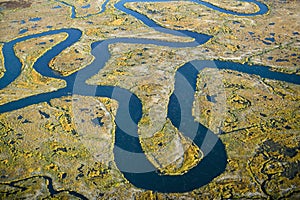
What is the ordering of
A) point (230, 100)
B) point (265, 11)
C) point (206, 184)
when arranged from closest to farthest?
point (206, 184) → point (230, 100) → point (265, 11)

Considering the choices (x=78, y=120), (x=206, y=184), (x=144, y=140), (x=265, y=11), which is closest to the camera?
(x=206, y=184)

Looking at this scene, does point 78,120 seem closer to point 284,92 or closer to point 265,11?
point 284,92

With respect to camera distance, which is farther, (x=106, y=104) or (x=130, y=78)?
(x=130, y=78)

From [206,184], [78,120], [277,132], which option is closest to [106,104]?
[78,120]

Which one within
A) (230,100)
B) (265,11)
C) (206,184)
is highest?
(265,11)

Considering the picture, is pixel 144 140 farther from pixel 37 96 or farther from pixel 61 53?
pixel 61 53

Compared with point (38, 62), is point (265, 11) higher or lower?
higher

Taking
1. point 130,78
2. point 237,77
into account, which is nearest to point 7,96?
point 130,78
